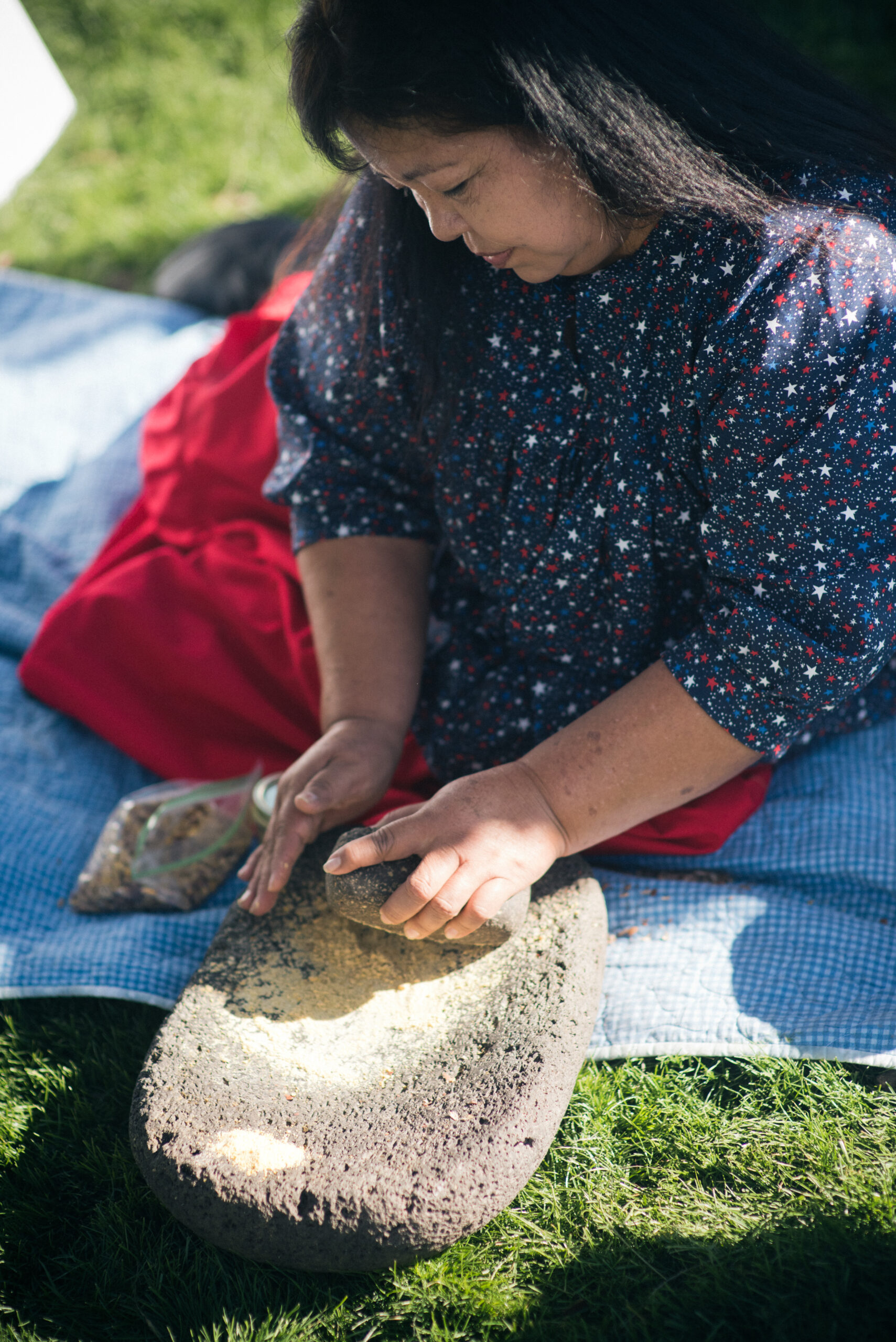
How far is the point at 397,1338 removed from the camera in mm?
1490

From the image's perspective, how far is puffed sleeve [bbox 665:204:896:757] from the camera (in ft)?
4.62

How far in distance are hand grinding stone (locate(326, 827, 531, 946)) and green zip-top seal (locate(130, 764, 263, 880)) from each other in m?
0.53

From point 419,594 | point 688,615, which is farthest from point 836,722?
point 419,594

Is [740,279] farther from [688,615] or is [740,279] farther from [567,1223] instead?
[567,1223]

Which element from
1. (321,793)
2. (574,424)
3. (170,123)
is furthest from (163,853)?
(170,123)

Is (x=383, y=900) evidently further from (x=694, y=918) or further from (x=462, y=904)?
(x=694, y=918)

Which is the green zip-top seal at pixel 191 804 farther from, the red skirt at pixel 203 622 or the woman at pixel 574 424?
the woman at pixel 574 424

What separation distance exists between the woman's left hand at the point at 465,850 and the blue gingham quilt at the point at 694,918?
400 millimetres

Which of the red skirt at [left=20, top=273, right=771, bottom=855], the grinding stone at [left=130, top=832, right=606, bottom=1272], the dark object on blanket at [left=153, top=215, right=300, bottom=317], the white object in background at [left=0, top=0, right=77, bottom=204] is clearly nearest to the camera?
the grinding stone at [left=130, top=832, right=606, bottom=1272]

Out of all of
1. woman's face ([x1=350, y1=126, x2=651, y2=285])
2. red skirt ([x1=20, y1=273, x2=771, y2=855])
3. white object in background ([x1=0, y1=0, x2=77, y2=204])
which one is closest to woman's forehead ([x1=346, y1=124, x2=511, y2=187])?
woman's face ([x1=350, y1=126, x2=651, y2=285])

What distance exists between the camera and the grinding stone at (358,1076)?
54.7 inches

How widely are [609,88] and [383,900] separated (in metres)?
1.19

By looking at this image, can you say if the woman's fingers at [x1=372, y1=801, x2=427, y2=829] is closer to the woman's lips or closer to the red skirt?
the red skirt

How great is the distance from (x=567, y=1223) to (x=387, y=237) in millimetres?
1663
